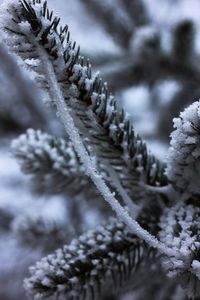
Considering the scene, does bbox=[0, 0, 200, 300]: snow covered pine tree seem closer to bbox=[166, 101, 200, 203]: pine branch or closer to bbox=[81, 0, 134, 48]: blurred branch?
bbox=[166, 101, 200, 203]: pine branch

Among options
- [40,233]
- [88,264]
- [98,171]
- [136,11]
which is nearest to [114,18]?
[136,11]

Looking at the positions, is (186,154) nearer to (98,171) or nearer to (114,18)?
(98,171)

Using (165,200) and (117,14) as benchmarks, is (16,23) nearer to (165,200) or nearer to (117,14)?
(165,200)

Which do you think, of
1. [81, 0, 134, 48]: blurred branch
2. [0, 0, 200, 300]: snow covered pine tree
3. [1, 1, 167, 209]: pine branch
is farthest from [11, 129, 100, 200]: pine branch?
[81, 0, 134, 48]: blurred branch

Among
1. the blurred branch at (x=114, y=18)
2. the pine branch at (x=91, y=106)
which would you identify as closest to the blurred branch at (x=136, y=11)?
the blurred branch at (x=114, y=18)

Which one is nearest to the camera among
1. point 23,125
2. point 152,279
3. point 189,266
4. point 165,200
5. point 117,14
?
point 189,266

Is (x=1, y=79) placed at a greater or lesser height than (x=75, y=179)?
greater

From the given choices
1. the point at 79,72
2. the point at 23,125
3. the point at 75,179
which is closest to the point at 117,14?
the point at 23,125
